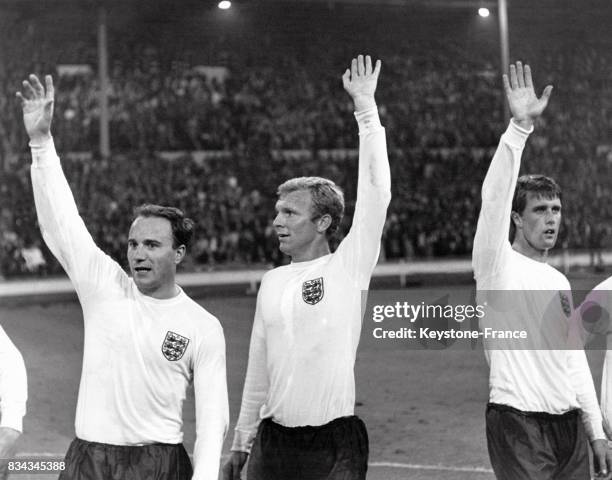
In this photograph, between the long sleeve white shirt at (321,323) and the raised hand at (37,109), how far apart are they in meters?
1.01

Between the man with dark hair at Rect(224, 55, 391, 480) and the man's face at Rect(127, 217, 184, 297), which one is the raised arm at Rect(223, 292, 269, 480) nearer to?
the man with dark hair at Rect(224, 55, 391, 480)

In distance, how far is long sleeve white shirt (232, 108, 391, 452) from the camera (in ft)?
11.4

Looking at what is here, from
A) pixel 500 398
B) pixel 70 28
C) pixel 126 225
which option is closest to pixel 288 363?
pixel 500 398

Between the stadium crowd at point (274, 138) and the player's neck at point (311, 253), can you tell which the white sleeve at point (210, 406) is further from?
the stadium crowd at point (274, 138)

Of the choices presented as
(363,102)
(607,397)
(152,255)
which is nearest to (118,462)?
(152,255)

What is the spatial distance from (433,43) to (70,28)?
9.02 metres

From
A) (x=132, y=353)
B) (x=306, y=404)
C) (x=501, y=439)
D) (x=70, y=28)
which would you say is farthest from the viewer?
(x=70, y=28)

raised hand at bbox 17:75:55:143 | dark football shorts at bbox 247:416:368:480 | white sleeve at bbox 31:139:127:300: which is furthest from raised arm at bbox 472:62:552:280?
raised hand at bbox 17:75:55:143

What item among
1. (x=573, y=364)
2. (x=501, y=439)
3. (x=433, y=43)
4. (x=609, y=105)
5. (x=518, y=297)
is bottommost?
(x=501, y=439)

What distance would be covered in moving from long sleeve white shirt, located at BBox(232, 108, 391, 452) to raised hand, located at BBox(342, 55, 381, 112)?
58 mm

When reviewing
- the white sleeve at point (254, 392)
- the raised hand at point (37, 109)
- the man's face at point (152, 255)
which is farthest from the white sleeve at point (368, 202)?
the raised hand at point (37, 109)

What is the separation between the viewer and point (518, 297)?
12.5 ft

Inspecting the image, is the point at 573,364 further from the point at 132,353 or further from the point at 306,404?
the point at 132,353

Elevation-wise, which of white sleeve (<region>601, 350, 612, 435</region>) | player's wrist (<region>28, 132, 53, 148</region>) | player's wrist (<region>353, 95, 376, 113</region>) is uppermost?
player's wrist (<region>353, 95, 376, 113</region>)
